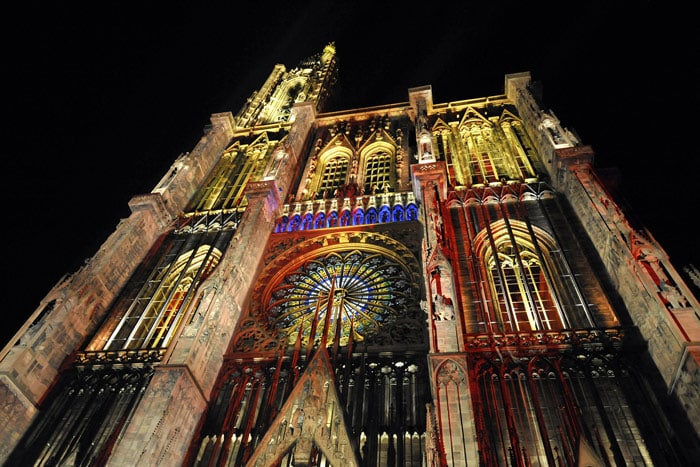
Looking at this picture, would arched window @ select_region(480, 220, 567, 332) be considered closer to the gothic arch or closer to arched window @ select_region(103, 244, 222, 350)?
the gothic arch

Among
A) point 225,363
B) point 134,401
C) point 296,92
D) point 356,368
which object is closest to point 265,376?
point 225,363

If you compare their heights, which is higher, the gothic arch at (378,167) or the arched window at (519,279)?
the gothic arch at (378,167)

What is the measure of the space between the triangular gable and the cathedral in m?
0.04

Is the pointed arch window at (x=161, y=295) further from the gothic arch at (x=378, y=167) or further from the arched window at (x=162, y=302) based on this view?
the gothic arch at (x=378, y=167)

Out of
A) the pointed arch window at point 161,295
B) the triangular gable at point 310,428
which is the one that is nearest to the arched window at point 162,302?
the pointed arch window at point 161,295

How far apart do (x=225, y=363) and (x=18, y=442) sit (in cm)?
518

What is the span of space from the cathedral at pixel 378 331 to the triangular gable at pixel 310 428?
0.14ft

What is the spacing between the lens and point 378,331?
13.8m

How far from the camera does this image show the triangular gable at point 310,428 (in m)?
10.1

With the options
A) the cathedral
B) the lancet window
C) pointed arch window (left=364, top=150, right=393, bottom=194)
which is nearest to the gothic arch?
pointed arch window (left=364, top=150, right=393, bottom=194)

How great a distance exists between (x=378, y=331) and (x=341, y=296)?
217 cm

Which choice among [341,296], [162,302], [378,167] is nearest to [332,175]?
[378,167]

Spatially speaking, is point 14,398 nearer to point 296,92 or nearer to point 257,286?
point 257,286

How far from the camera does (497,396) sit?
11.0 metres
